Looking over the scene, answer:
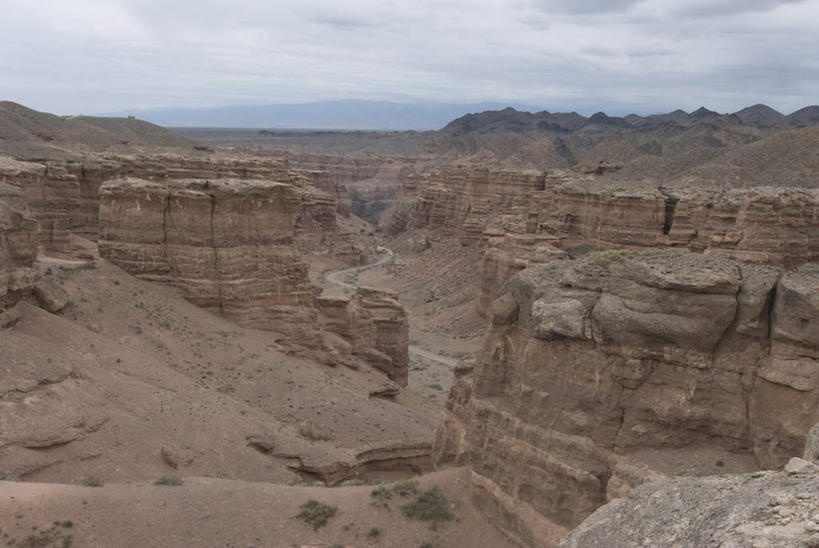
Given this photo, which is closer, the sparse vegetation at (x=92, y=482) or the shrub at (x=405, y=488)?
the sparse vegetation at (x=92, y=482)

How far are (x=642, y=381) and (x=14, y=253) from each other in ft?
56.7

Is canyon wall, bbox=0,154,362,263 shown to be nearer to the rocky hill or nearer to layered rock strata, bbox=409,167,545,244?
the rocky hill

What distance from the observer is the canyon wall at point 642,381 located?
11914 mm

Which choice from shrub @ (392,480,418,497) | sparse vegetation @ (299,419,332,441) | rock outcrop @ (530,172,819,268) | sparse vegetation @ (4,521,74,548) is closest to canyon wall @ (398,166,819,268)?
rock outcrop @ (530,172,819,268)

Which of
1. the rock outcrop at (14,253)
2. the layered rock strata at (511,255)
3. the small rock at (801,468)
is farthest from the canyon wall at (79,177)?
the small rock at (801,468)

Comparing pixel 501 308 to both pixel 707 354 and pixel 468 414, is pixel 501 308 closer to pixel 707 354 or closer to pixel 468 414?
pixel 468 414

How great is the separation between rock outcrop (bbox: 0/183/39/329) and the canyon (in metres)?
0.08

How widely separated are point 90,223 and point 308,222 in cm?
3570

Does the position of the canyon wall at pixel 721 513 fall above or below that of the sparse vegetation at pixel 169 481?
above

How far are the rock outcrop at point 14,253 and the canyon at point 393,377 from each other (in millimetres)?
75

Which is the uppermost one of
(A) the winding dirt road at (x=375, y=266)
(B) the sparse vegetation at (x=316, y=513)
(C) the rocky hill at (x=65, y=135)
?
(C) the rocky hill at (x=65, y=135)

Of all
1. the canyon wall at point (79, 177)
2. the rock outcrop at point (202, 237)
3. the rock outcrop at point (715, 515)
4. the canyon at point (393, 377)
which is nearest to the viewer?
the rock outcrop at point (715, 515)

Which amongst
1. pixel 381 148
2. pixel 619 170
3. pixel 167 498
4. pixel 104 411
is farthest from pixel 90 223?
pixel 381 148

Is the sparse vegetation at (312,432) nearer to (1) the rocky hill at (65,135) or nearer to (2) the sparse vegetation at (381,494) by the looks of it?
(2) the sparse vegetation at (381,494)
